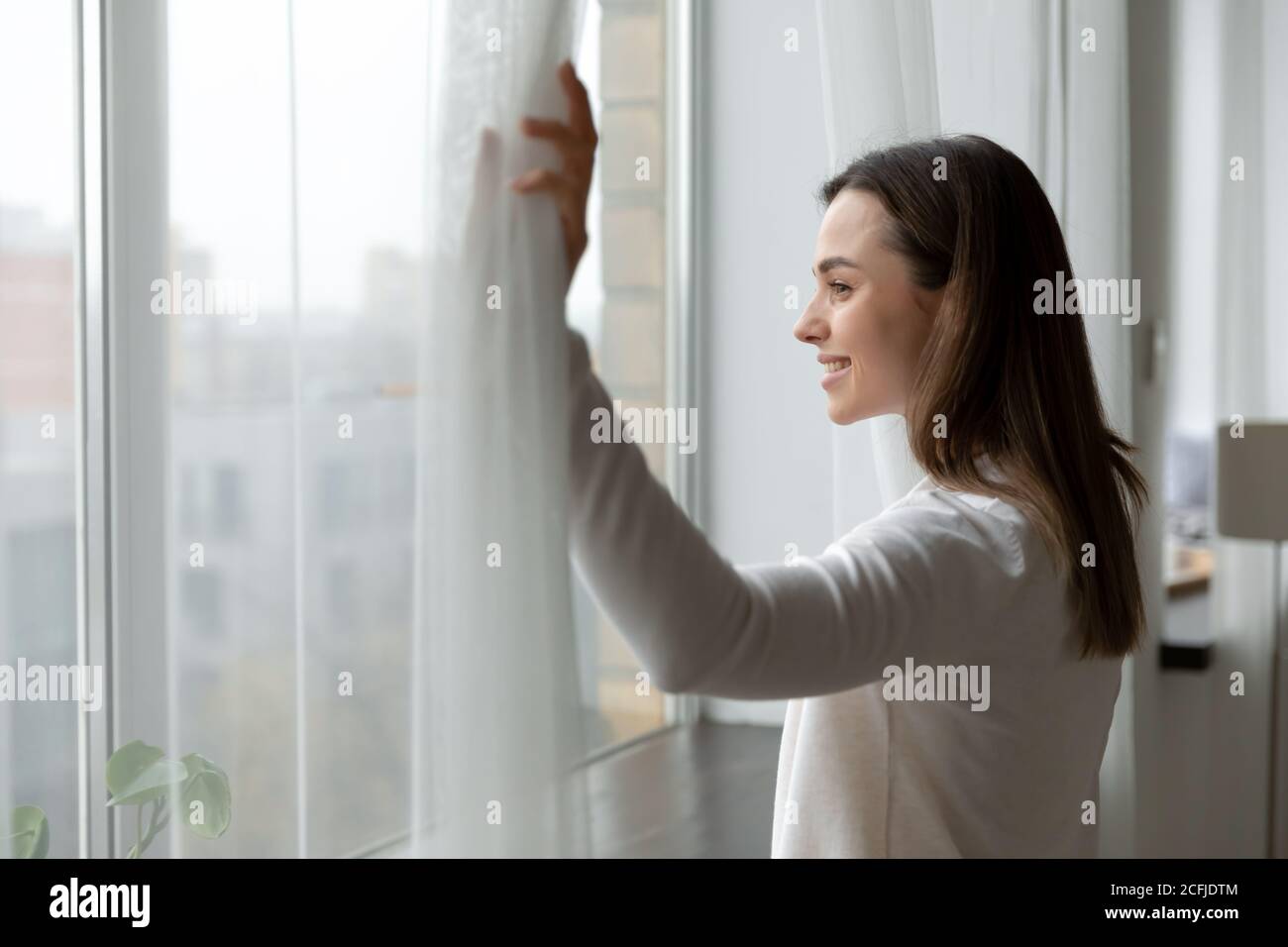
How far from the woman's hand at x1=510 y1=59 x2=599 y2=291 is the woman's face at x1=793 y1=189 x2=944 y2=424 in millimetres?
254

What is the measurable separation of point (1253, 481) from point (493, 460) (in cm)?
226

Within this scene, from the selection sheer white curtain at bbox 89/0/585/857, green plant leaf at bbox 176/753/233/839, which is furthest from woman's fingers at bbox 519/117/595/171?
green plant leaf at bbox 176/753/233/839

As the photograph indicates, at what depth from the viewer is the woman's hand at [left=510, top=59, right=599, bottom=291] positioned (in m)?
0.70

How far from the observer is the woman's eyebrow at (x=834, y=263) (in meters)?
0.95

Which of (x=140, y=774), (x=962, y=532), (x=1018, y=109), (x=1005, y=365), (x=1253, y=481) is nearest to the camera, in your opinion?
(x=962, y=532)

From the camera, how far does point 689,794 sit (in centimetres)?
231

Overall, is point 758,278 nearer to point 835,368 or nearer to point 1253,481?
point 1253,481

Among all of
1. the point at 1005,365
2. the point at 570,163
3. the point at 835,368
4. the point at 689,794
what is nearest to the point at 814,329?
the point at 835,368

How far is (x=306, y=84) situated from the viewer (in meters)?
1.23

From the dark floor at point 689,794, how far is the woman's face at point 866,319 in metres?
0.90
